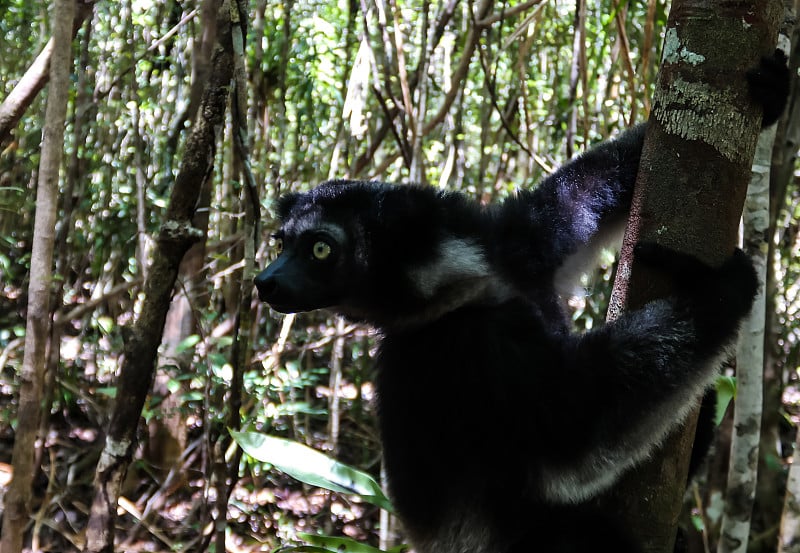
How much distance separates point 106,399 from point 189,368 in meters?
0.98

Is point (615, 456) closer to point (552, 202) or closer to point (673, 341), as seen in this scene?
point (673, 341)

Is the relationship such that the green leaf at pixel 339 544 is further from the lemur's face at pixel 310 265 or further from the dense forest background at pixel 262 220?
the dense forest background at pixel 262 220

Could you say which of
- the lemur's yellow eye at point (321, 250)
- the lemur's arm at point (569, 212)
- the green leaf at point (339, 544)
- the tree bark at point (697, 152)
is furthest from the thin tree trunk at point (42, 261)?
the tree bark at point (697, 152)

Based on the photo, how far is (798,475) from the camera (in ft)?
9.16

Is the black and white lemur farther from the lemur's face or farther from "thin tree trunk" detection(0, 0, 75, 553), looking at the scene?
"thin tree trunk" detection(0, 0, 75, 553)

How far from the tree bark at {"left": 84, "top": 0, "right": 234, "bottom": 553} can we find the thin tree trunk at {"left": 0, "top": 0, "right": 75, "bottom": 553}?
0.34 meters

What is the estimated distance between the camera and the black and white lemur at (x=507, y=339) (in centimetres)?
193

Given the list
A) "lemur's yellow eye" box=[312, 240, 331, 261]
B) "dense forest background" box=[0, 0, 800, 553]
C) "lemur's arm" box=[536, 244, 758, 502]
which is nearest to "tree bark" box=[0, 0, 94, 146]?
"lemur's yellow eye" box=[312, 240, 331, 261]

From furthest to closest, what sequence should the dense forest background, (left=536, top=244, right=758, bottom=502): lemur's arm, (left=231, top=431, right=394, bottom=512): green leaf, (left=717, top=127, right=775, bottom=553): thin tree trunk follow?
the dense forest background
(left=717, top=127, right=775, bottom=553): thin tree trunk
(left=231, top=431, right=394, bottom=512): green leaf
(left=536, top=244, right=758, bottom=502): lemur's arm

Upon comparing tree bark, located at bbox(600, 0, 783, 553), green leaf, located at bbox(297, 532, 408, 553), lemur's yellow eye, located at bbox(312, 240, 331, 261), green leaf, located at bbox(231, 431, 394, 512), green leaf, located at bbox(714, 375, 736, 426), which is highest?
tree bark, located at bbox(600, 0, 783, 553)

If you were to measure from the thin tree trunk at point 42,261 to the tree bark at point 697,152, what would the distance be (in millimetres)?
1766

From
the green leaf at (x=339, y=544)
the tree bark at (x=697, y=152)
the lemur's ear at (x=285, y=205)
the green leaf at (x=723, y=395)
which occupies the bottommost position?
the green leaf at (x=339, y=544)

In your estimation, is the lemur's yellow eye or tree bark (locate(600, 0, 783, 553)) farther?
the lemur's yellow eye

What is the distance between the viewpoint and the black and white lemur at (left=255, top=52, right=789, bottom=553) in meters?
1.93
